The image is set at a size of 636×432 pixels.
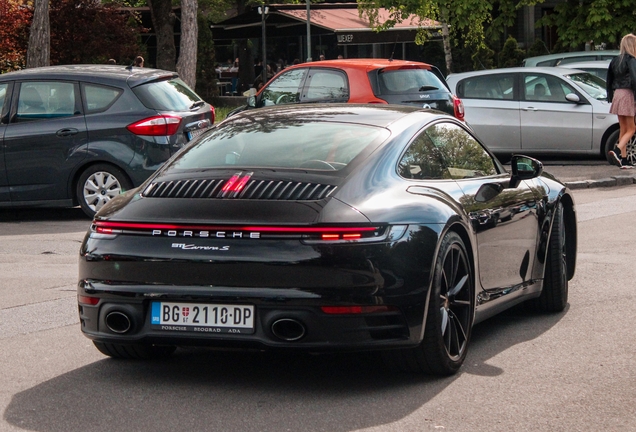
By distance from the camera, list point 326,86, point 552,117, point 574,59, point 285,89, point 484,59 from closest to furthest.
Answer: point 326,86 → point 285,89 → point 552,117 → point 574,59 → point 484,59

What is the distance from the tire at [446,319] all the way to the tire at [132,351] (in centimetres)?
133

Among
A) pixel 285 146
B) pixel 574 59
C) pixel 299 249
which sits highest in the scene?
pixel 574 59

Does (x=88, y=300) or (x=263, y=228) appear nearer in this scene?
(x=263, y=228)

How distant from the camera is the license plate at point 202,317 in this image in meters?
5.55

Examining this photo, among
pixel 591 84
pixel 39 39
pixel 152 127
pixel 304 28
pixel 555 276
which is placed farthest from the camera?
pixel 304 28

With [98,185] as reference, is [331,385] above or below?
below

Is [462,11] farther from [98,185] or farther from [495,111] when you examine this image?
[98,185]

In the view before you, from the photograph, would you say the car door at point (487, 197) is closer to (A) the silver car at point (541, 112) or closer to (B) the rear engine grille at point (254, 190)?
(B) the rear engine grille at point (254, 190)

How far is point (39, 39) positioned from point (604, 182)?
36.7 feet

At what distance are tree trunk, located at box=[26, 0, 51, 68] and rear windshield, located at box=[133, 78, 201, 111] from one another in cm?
880

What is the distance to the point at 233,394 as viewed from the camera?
5777 mm

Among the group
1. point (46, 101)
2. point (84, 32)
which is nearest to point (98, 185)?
point (46, 101)

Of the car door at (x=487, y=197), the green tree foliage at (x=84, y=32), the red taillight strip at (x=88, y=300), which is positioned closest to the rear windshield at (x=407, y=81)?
the car door at (x=487, y=197)

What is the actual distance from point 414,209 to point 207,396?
1333 mm
